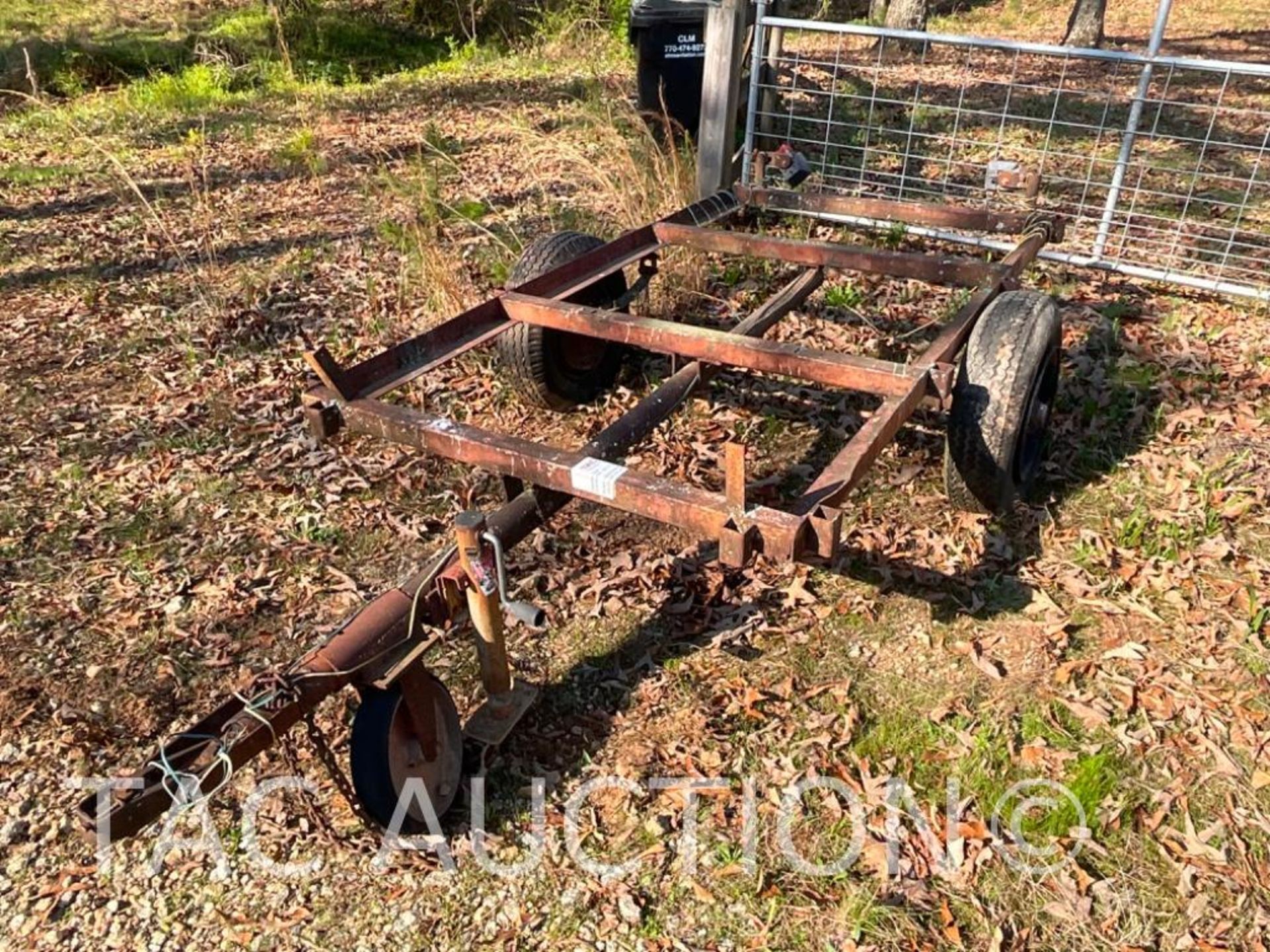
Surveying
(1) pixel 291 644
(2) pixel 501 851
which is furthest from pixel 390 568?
(2) pixel 501 851

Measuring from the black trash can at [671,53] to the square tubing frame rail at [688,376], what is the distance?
10.00 feet

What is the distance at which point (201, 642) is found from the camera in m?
3.85

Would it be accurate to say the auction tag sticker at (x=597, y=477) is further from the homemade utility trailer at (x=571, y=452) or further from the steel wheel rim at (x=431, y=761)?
the steel wheel rim at (x=431, y=761)

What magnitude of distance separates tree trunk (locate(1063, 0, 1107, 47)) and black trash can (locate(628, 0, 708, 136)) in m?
8.23

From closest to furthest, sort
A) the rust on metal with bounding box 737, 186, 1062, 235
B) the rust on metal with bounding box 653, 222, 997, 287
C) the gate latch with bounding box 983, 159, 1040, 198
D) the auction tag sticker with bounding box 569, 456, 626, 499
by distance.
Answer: the auction tag sticker with bounding box 569, 456, 626, 499
the rust on metal with bounding box 653, 222, 997, 287
the rust on metal with bounding box 737, 186, 1062, 235
the gate latch with bounding box 983, 159, 1040, 198

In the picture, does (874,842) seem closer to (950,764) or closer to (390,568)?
(950,764)

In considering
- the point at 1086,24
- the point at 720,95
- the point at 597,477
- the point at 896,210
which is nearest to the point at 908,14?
the point at 1086,24

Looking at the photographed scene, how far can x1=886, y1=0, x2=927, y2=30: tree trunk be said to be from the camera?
13.8m

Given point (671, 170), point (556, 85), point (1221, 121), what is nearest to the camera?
point (671, 170)

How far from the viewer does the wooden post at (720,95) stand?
646 centimetres

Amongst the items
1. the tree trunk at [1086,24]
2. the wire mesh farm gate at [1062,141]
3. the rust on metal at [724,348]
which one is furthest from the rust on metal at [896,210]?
the tree trunk at [1086,24]

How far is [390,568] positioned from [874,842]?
228 centimetres

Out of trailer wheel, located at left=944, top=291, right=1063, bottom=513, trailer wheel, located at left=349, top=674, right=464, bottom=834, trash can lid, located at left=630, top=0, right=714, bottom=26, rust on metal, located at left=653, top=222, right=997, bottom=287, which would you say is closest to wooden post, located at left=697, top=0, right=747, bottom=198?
trash can lid, located at left=630, top=0, right=714, bottom=26

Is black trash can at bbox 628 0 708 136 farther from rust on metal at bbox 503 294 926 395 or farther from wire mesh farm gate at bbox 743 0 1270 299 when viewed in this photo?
rust on metal at bbox 503 294 926 395
